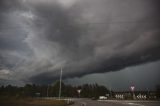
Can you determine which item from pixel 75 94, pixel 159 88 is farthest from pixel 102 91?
pixel 159 88

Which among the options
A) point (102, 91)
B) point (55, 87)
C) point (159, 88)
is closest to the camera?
point (159, 88)

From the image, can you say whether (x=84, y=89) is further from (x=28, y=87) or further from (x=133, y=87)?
(x=133, y=87)

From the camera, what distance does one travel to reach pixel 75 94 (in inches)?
7279

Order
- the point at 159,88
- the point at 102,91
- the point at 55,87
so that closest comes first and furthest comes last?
the point at 159,88, the point at 55,87, the point at 102,91

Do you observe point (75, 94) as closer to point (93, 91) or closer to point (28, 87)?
point (93, 91)

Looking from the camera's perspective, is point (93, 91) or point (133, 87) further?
point (93, 91)

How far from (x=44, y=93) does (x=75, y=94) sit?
2923cm

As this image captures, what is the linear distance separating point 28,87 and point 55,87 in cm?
3238

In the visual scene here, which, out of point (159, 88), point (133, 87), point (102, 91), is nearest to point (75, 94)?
point (102, 91)

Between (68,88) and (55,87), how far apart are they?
19618 mm

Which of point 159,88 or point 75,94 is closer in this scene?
point 159,88

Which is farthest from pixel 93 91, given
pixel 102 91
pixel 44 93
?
pixel 44 93

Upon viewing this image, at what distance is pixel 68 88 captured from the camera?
19362cm

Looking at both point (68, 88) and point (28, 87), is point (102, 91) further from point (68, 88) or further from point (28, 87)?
point (28, 87)
